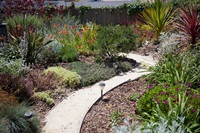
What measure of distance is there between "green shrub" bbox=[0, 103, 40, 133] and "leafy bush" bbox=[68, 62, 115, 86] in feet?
8.32

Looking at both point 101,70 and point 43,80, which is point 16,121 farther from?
point 101,70

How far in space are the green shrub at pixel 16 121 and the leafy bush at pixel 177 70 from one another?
2958 mm

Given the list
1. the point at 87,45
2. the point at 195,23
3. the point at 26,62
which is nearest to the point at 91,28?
the point at 87,45

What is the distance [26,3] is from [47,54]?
8002mm

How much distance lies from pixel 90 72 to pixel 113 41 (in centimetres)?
128

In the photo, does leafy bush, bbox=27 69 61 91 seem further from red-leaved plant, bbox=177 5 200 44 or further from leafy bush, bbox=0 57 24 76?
red-leaved plant, bbox=177 5 200 44

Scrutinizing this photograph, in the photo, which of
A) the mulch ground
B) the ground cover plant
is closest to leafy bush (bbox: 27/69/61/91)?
the ground cover plant

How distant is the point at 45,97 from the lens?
606cm

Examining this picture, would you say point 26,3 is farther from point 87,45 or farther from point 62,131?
point 62,131

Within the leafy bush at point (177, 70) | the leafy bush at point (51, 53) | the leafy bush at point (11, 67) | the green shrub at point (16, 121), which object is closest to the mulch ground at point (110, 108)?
the leafy bush at point (177, 70)

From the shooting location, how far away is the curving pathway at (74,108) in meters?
5.08

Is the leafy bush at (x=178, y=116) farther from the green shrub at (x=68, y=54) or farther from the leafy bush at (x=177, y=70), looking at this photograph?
the green shrub at (x=68, y=54)

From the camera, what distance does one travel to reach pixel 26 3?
50.8 ft

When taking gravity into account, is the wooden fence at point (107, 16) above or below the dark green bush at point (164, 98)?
above
